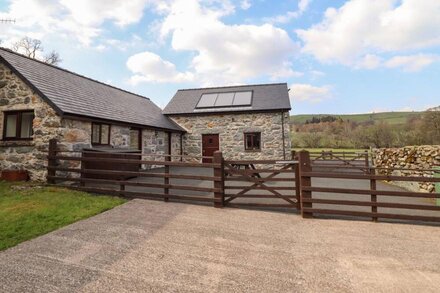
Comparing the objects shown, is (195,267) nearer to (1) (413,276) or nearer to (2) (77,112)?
(1) (413,276)

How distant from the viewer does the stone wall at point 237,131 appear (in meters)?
17.1

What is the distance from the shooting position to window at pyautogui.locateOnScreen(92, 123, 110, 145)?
10398 mm

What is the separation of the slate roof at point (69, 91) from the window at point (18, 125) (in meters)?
1.25

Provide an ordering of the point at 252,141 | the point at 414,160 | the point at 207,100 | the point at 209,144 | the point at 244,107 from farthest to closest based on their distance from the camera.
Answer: the point at 207,100 → the point at 209,144 → the point at 244,107 → the point at 252,141 → the point at 414,160

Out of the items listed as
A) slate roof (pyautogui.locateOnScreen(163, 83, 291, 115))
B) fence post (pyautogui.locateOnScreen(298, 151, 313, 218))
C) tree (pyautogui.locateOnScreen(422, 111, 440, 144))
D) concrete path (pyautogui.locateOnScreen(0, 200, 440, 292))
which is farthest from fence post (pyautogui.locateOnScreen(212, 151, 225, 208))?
tree (pyautogui.locateOnScreen(422, 111, 440, 144))

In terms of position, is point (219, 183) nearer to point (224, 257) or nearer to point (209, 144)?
point (224, 257)

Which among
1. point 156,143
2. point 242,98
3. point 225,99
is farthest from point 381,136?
point 156,143

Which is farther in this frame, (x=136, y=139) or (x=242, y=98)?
(x=242, y=98)

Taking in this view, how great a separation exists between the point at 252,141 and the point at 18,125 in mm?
13358

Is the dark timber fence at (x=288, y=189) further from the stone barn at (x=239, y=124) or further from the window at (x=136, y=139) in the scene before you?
the stone barn at (x=239, y=124)

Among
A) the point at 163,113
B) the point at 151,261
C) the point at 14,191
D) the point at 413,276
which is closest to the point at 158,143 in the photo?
the point at 163,113

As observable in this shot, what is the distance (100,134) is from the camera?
35.1ft

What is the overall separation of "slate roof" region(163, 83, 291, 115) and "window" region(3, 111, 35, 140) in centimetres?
1054

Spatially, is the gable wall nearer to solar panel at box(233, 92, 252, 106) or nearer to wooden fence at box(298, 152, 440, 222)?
wooden fence at box(298, 152, 440, 222)
